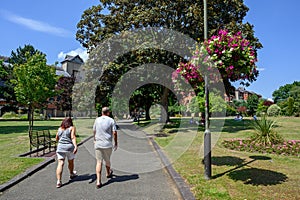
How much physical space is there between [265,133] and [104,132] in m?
7.91

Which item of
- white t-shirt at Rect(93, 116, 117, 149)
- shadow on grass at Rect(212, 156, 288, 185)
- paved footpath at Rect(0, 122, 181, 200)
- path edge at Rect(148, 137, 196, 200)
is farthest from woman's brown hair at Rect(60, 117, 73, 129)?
shadow on grass at Rect(212, 156, 288, 185)

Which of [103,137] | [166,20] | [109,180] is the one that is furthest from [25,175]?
[166,20]

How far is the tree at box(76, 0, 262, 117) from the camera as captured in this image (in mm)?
16719

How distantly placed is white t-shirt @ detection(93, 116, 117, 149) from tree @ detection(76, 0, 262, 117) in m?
11.1

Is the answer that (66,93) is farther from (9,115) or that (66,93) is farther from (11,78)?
(9,115)

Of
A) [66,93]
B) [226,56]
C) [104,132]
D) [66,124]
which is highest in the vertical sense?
[66,93]

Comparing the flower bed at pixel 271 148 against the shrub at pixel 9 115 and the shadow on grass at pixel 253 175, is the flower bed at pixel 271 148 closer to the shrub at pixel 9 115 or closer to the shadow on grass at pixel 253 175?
the shadow on grass at pixel 253 175

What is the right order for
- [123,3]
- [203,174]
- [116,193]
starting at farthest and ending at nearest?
1. [123,3]
2. [203,174]
3. [116,193]

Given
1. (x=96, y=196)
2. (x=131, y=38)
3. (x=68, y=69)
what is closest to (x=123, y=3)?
(x=131, y=38)

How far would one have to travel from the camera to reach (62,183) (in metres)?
5.69

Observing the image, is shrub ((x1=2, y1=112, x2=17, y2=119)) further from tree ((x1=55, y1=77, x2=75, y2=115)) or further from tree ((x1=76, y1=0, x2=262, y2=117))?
tree ((x1=76, y1=0, x2=262, y2=117))

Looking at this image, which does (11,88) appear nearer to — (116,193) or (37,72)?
(37,72)

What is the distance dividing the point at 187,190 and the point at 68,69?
8865 cm

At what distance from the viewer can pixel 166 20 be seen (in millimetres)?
17734
